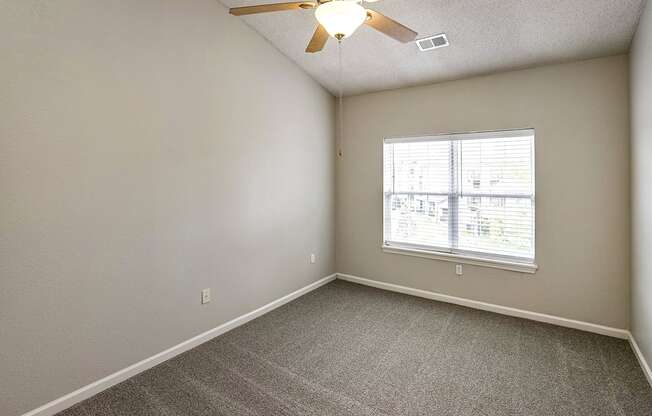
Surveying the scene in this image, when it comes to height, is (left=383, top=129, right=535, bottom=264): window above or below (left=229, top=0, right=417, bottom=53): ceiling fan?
below

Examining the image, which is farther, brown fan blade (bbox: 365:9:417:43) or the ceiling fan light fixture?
brown fan blade (bbox: 365:9:417:43)

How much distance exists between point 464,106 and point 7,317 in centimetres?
422

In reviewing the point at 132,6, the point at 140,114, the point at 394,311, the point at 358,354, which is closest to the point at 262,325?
the point at 358,354

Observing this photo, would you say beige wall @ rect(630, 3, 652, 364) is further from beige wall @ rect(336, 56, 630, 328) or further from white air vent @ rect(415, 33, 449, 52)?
white air vent @ rect(415, 33, 449, 52)

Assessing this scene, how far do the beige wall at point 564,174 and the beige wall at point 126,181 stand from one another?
1982mm

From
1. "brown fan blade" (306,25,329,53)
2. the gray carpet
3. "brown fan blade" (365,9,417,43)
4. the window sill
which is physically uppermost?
"brown fan blade" (306,25,329,53)

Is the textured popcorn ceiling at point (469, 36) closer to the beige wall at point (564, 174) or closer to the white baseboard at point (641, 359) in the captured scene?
the beige wall at point (564, 174)

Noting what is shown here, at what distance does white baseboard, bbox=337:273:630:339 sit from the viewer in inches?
121

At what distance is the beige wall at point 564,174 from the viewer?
3004mm

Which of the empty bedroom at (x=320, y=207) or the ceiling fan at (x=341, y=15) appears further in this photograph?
the empty bedroom at (x=320, y=207)

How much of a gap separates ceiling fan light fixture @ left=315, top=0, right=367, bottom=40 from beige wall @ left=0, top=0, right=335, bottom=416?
1.59m

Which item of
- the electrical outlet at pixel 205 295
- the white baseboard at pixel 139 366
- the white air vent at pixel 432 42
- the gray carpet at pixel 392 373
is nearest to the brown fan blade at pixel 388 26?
the white air vent at pixel 432 42

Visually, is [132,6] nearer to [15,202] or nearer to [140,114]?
[140,114]

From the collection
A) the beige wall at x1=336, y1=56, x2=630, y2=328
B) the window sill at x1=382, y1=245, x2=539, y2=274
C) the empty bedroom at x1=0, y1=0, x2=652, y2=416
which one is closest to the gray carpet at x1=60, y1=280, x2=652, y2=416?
the empty bedroom at x1=0, y1=0, x2=652, y2=416
